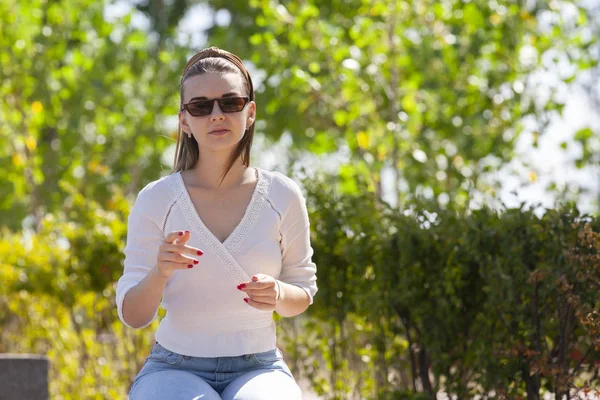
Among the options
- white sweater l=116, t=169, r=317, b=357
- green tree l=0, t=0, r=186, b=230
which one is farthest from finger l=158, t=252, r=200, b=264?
green tree l=0, t=0, r=186, b=230

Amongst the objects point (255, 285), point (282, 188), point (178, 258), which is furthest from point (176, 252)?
point (282, 188)

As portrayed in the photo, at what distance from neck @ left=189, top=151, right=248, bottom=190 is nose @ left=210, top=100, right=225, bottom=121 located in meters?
0.14

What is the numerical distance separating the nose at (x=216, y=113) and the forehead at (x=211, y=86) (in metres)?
0.02

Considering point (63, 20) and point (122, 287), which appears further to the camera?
point (63, 20)

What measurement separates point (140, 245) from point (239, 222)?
0.31 m

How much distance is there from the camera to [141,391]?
2496mm

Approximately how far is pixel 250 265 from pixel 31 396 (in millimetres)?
2871

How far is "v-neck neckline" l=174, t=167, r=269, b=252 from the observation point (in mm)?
2691

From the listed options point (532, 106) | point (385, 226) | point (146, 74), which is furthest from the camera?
point (146, 74)

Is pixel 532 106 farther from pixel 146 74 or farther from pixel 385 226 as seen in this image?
pixel 146 74

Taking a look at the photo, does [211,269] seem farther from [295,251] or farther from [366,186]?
[366,186]

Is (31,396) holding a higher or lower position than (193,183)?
lower

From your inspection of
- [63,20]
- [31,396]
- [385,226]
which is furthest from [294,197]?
[63,20]

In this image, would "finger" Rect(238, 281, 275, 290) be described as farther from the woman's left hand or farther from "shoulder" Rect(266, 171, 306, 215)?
"shoulder" Rect(266, 171, 306, 215)
